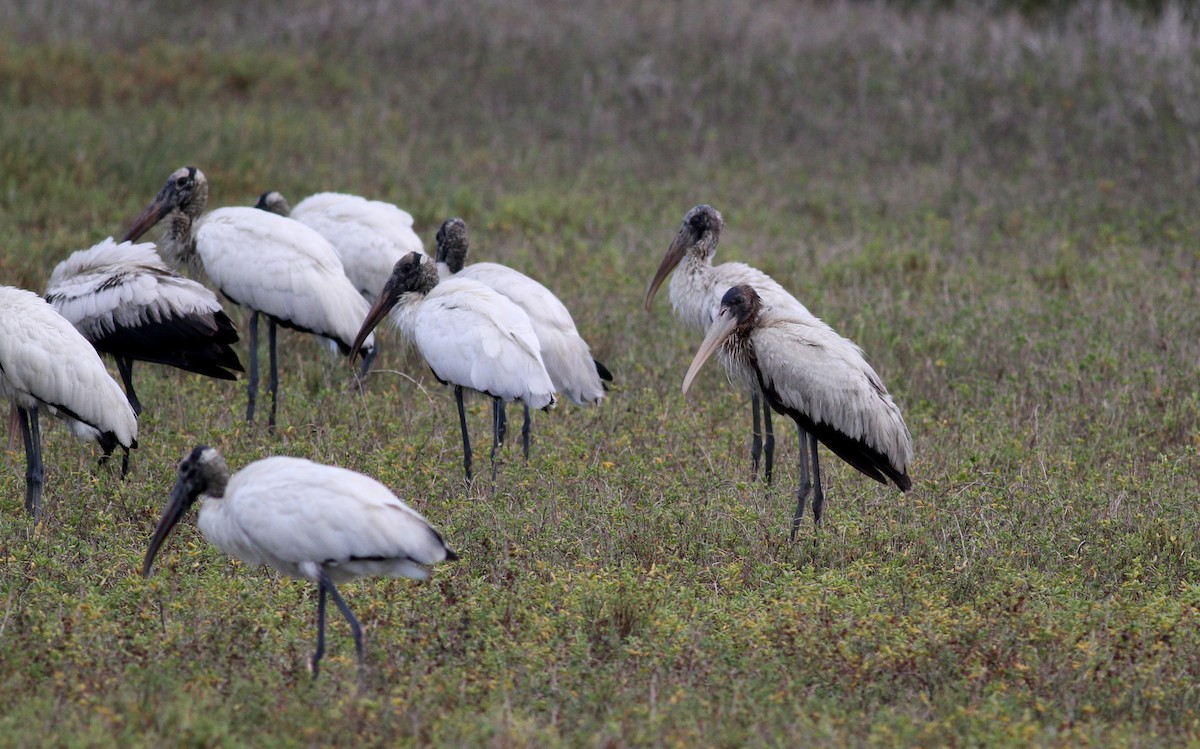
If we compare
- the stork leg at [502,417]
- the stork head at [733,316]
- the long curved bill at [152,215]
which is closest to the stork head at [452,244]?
the stork leg at [502,417]

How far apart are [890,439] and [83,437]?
3736 mm

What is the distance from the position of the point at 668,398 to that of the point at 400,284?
1.77 m

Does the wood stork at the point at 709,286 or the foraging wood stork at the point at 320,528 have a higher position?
the wood stork at the point at 709,286

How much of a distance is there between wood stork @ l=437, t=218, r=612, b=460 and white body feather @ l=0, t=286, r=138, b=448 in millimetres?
1930

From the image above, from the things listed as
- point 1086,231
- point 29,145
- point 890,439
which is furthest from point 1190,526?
point 29,145

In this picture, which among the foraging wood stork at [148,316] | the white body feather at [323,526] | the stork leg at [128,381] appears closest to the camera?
the white body feather at [323,526]

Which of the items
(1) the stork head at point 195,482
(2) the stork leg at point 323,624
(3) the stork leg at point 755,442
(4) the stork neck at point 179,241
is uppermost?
(4) the stork neck at point 179,241

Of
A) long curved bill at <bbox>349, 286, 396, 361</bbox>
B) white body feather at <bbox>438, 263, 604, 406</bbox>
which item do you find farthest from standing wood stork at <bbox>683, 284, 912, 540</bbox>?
long curved bill at <bbox>349, 286, 396, 361</bbox>

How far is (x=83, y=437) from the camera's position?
6277mm

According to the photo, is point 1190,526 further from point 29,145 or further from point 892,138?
point 29,145

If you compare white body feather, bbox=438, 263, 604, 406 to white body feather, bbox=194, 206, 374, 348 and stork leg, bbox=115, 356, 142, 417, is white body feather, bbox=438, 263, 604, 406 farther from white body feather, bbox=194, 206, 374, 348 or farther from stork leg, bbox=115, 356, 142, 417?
stork leg, bbox=115, 356, 142, 417

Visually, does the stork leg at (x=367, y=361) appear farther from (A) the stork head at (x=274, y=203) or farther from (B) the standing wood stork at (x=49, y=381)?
(B) the standing wood stork at (x=49, y=381)

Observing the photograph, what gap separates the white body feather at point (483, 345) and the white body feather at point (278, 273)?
1001 mm

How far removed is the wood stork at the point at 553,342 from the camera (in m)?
7.17
